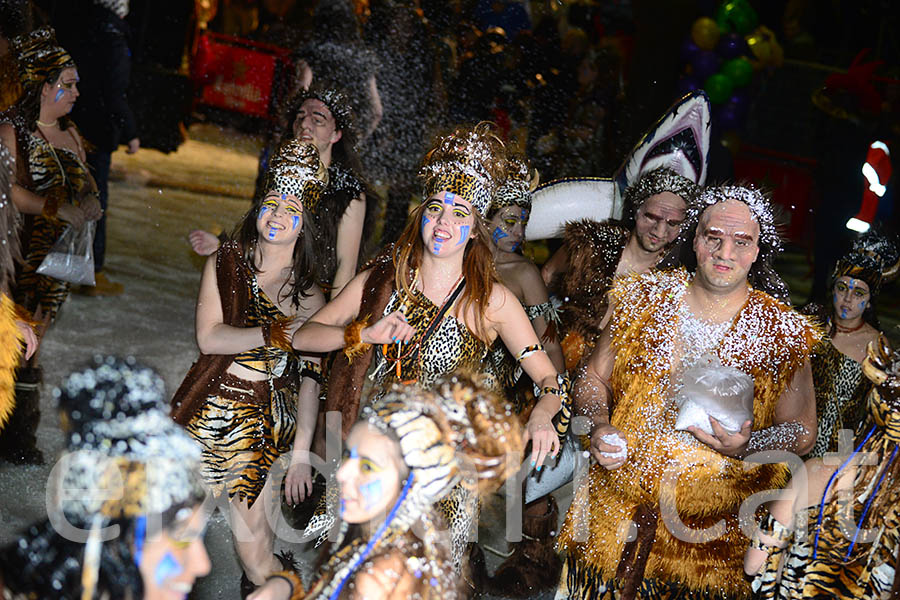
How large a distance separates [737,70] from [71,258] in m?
7.50

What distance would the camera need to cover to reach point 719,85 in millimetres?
10328

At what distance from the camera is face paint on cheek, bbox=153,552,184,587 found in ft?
6.80

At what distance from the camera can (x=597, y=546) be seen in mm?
3441

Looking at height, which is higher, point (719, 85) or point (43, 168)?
point (719, 85)

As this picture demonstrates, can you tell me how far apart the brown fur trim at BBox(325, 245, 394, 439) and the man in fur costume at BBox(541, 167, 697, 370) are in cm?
114

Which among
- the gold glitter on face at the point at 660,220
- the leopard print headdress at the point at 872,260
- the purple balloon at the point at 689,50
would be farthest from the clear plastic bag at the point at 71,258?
the purple balloon at the point at 689,50

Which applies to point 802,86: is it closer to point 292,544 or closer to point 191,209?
point 191,209

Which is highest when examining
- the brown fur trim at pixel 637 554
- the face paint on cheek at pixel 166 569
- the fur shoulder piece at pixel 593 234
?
the face paint on cheek at pixel 166 569

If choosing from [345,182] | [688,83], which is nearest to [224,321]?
[345,182]

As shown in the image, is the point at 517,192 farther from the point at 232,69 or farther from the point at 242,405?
the point at 232,69

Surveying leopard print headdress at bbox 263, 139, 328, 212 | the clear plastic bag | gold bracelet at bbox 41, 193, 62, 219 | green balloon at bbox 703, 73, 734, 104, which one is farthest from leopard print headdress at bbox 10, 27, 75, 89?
green balloon at bbox 703, 73, 734, 104

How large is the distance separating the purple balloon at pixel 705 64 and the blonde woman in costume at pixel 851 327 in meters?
5.69

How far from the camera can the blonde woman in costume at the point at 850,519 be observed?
2.71 meters

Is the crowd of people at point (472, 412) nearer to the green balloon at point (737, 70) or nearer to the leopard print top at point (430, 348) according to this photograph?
the leopard print top at point (430, 348)
